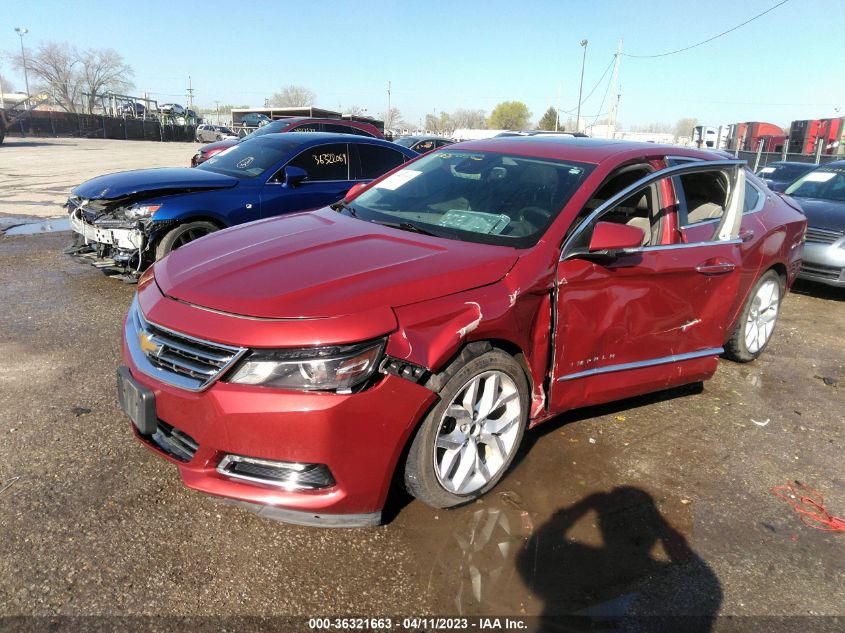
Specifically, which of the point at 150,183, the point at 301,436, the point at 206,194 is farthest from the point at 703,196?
the point at 150,183

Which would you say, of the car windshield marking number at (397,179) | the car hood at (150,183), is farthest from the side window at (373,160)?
the car windshield marking number at (397,179)

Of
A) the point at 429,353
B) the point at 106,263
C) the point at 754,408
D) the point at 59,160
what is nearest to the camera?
the point at 429,353

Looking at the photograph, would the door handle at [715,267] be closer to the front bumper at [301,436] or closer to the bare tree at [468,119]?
the front bumper at [301,436]

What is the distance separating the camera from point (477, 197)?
350 centimetres

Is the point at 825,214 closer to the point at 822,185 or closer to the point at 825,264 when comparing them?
the point at 825,264

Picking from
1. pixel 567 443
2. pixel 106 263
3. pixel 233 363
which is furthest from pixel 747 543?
pixel 106 263

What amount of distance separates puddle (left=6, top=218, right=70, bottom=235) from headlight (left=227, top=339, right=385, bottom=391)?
818 cm

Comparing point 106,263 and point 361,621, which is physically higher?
point 106,263

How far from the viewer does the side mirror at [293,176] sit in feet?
21.0

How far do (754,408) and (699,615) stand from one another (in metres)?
2.34

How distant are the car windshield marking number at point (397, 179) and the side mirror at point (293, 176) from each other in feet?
8.50

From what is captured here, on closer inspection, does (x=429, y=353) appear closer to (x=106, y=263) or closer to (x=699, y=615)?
(x=699, y=615)

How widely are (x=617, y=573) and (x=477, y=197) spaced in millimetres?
2070

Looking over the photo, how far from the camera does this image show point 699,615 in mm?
2326
